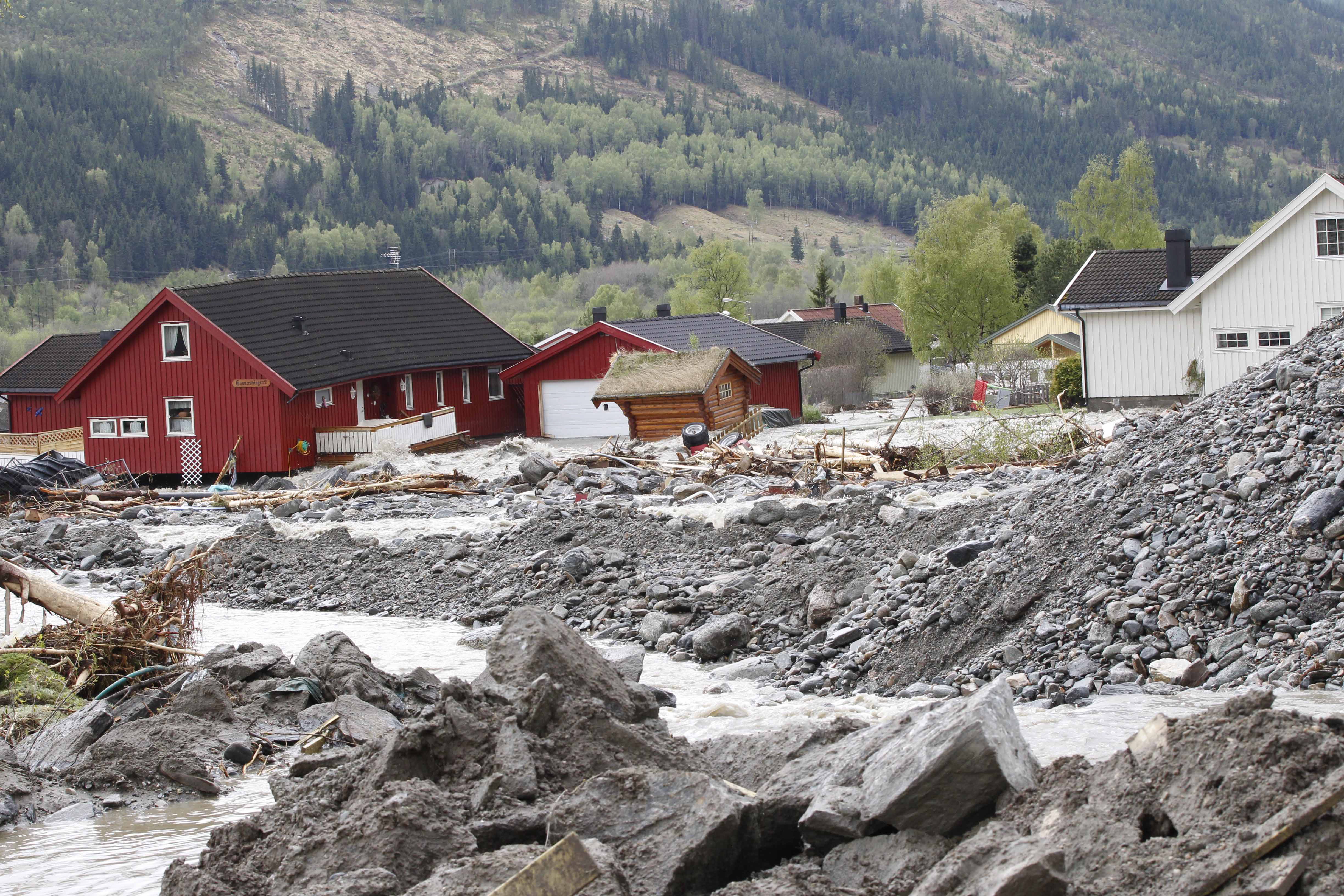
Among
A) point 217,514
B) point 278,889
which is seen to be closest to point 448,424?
point 217,514

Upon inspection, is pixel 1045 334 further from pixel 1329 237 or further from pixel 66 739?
pixel 66 739

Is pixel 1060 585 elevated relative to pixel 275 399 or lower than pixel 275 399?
lower

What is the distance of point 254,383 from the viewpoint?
103ft

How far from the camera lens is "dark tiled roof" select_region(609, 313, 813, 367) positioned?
38.9 metres

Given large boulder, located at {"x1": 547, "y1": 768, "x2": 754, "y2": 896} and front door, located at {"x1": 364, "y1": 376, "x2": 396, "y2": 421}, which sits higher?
front door, located at {"x1": 364, "y1": 376, "x2": 396, "y2": 421}

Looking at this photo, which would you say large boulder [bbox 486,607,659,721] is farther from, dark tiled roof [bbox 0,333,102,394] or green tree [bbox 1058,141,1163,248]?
green tree [bbox 1058,141,1163,248]

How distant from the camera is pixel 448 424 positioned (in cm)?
3619

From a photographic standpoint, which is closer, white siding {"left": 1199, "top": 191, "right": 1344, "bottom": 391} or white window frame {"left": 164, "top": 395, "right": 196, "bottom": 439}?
white siding {"left": 1199, "top": 191, "right": 1344, "bottom": 391}

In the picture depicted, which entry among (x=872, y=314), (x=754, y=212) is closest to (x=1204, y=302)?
(x=872, y=314)

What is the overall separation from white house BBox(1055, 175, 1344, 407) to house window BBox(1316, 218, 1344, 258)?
20 mm

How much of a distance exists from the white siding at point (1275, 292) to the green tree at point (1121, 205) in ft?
126

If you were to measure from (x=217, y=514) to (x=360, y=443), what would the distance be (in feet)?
27.3

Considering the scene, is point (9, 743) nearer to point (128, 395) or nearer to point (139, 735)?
point (139, 735)

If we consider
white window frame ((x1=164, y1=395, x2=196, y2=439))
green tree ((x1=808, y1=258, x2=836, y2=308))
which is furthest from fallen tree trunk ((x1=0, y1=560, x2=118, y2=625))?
green tree ((x1=808, y1=258, x2=836, y2=308))
